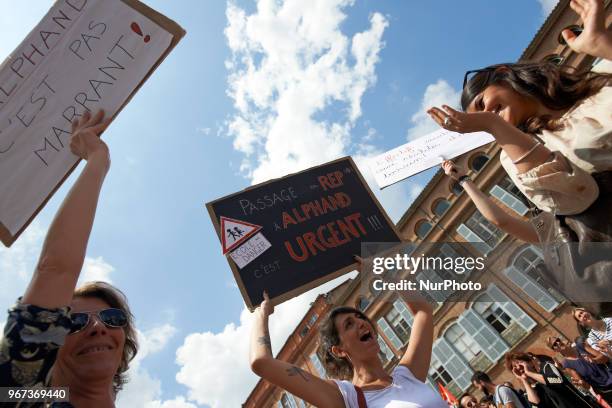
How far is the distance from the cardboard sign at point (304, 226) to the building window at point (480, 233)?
15304 mm

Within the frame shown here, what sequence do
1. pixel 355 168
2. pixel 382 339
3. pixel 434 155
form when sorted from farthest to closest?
pixel 382 339 → pixel 355 168 → pixel 434 155

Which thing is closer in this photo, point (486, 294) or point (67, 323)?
point (67, 323)

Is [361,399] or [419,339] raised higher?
[419,339]

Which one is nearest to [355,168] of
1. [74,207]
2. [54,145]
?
[54,145]

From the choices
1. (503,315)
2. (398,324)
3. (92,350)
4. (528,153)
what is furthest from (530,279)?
(92,350)

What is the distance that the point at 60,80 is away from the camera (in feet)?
8.32

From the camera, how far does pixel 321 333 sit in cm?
328

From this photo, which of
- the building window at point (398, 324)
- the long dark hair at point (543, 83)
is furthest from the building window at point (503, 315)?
the long dark hair at point (543, 83)

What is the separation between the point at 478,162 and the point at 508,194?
323 cm

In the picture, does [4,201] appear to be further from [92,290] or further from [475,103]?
[475,103]

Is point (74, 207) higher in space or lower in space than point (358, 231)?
lower

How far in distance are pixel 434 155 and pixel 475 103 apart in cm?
162

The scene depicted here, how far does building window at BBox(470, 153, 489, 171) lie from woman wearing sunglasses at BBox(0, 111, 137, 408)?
22.3 metres

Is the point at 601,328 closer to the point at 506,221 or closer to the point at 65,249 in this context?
the point at 506,221
